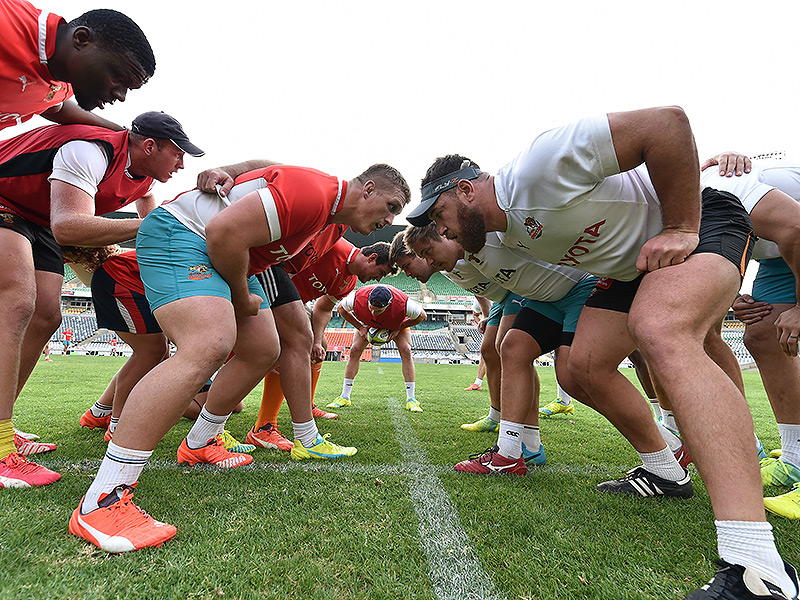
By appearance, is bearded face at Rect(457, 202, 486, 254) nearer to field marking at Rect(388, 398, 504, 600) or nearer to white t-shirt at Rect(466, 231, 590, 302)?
white t-shirt at Rect(466, 231, 590, 302)

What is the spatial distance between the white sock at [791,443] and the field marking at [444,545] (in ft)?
7.10

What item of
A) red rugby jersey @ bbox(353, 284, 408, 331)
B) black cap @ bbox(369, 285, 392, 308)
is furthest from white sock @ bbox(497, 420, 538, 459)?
red rugby jersey @ bbox(353, 284, 408, 331)

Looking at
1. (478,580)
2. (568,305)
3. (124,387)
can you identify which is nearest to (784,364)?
(568,305)

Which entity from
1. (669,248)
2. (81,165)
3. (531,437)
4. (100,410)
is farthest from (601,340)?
(100,410)

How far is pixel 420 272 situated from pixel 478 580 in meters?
3.03

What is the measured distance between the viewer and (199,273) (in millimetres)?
2090

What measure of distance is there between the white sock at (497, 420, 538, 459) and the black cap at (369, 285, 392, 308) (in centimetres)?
350

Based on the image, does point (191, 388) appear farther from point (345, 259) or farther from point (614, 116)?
point (345, 259)

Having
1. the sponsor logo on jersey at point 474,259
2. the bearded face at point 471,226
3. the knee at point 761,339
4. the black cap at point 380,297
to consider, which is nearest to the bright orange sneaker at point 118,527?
the bearded face at point 471,226

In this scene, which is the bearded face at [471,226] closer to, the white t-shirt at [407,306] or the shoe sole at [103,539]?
the shoe sole at [103,539]

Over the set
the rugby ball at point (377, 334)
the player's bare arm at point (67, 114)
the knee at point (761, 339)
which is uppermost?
the player's bare arm at point (67, 114)

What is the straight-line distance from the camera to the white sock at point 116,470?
1.65 m

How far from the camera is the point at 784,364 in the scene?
8.80 feet

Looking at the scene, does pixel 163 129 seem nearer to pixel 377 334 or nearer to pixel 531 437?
pixel 531 437
